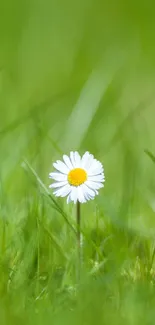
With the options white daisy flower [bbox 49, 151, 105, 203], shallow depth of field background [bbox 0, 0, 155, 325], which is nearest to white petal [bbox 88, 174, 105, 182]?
white daisy flower [bbox 49, 151, 105, 203]

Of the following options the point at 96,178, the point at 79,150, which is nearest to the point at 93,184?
the point at 96,178

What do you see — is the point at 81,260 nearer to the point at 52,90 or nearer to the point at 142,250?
the point at 142,250

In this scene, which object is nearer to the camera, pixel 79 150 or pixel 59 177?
pixel 59 177

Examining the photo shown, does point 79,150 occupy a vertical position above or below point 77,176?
above

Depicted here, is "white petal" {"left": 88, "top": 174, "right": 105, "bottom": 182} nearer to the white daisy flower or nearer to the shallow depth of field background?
the white daisy flower

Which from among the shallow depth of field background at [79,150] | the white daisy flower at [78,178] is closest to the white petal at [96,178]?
the white daisy flower at [78,178]

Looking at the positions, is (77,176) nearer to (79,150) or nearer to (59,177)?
(59,177)

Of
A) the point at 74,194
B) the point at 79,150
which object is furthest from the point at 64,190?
the point at 79,150
